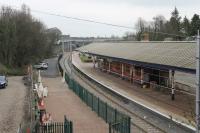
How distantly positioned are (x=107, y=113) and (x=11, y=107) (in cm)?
1030

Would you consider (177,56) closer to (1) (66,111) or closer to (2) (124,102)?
(2) (124,102)

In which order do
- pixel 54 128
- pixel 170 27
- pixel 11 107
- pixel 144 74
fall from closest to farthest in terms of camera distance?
pixel 54 128 < pixel 11 107 < pixel 144 74 < pixel 170 27

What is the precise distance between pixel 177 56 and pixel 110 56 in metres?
17.8

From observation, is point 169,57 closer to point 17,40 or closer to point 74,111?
point 74,111

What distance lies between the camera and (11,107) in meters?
30.6

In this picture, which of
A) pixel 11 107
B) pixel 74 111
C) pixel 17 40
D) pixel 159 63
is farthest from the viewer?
pixel 17 40

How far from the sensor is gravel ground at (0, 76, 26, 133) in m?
23.8

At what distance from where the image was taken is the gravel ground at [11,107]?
23.8 meters

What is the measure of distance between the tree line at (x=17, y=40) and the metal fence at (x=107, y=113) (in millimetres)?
33666

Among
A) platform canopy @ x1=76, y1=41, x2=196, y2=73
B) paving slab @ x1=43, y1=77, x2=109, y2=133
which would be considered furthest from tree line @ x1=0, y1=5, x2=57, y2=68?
platform canopy @ x1=76, y1=41, x2=196, y2=73

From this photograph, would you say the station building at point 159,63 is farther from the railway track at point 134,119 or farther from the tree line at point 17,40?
the tree line at point 17,40

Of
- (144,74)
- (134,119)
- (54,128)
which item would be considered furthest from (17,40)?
(54,128)

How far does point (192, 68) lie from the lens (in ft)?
76.2

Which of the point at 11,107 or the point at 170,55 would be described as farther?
the point at 11,107
